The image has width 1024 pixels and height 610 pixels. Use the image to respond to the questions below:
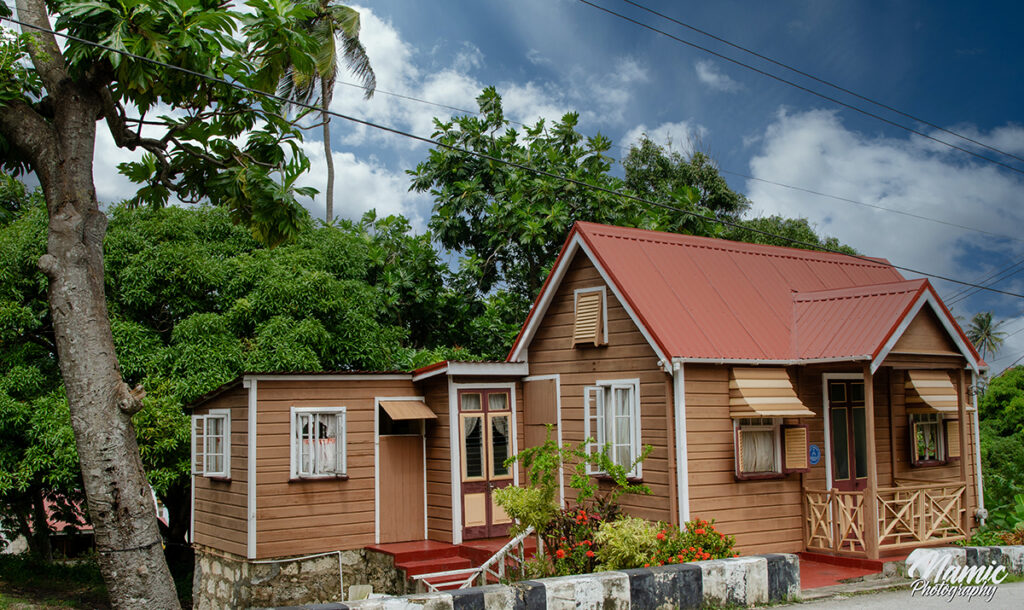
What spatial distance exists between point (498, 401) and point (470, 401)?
0.57m

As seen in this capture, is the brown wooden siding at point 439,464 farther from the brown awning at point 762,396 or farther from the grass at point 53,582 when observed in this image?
the grass at point 53,582

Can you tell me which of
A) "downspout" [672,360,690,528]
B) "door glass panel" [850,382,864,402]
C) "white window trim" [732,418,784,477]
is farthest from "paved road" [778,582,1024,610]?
"door glass panel" [850,382,864,402]

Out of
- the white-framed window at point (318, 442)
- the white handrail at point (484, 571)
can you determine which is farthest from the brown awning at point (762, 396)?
the white-framed window at point (318, 442)

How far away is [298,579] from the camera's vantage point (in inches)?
579

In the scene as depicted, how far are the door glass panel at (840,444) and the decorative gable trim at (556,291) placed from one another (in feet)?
12.4

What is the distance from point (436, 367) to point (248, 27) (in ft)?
20.8

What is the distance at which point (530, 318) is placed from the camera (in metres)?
16.3

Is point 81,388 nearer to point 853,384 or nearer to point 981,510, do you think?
point 853,384

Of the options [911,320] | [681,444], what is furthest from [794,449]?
[911,320]

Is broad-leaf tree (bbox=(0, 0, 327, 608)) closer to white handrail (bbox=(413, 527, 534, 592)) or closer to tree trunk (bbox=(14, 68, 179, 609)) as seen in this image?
tree trunk (bbox=(14, 68, 179, 609))

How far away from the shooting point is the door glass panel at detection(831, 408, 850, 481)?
601 inches

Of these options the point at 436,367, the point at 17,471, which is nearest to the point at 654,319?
the point at 436,367

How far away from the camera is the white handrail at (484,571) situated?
13.0m

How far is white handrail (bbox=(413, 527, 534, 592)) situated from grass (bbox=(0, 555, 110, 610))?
224 inches
